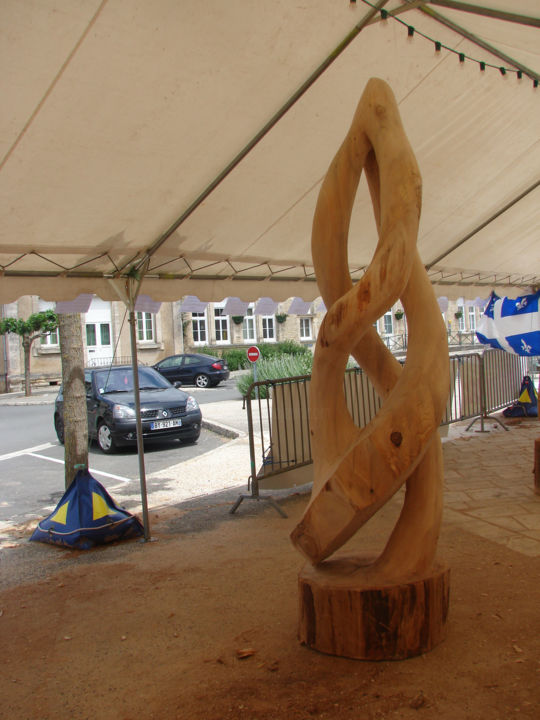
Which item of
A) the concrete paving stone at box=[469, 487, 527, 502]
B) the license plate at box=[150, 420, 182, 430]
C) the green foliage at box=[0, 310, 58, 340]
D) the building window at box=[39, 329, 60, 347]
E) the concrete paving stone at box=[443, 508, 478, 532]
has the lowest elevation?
the concrete paving stone at box=[443, 508, 478, 532]

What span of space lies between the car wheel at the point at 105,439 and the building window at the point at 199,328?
904 inches

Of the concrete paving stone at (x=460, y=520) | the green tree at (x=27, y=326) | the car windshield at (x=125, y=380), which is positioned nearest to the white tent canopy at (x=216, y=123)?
the concrete paving stone at (x=460, y=520)

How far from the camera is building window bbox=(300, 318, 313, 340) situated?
37384 mm

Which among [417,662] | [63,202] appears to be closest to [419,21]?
[63,202]

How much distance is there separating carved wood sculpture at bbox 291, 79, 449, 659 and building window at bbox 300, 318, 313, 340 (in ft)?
113

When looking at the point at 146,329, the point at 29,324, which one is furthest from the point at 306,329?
the point at 29,324

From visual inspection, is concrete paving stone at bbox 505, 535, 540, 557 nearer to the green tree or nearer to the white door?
the green tree

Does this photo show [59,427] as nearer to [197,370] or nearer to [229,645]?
[229,645]

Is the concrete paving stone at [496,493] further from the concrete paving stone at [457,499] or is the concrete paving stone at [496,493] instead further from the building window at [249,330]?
the building window at [249,330]

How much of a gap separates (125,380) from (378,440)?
10161 millimetres

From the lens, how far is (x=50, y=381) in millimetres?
28953

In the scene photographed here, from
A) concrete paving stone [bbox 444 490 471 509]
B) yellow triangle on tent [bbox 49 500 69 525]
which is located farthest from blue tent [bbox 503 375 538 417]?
yellow triangle on tent [bbox 49 500 69 525]

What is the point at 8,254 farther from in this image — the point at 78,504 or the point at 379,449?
the point at 379,449

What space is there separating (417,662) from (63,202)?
3.69 meters
